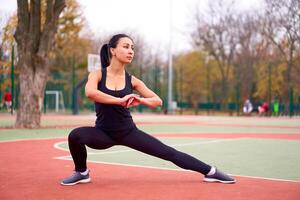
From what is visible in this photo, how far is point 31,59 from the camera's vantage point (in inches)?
676

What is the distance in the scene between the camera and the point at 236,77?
45719 millimetres

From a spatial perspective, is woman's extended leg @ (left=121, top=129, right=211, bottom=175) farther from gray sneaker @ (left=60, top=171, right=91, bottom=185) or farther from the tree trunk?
the tree trunk

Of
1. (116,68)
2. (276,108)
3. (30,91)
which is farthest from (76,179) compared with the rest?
(276,108)

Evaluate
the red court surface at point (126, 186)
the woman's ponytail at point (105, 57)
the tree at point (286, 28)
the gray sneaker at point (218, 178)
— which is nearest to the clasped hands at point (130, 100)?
the woman's ponytail at point (105, 57)

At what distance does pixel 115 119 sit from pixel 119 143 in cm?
29

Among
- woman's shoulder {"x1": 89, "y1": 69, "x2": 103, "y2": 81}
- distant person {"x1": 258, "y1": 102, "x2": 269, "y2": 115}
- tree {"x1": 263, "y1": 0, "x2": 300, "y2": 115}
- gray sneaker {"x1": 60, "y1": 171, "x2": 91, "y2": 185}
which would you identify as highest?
tree {"x1": 263, "y1": 0, "x2": 300, "y2": 115}

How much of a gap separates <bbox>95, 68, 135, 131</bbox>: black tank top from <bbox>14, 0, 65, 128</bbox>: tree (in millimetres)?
12091

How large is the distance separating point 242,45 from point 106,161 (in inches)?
1565

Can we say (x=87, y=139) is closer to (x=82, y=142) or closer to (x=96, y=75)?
(x=82, y=142)

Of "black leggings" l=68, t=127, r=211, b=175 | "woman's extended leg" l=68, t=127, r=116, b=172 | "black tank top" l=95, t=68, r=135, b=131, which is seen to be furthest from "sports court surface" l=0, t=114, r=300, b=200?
"black tank top" l=95, t=68, r=135, b=131

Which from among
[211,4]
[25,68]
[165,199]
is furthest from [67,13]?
[165,199]

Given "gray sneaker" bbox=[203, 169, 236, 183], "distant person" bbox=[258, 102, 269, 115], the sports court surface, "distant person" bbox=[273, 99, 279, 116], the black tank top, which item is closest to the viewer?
the sports court surface

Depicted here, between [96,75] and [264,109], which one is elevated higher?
[96,75]

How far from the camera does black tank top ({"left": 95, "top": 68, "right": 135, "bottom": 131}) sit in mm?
5375
